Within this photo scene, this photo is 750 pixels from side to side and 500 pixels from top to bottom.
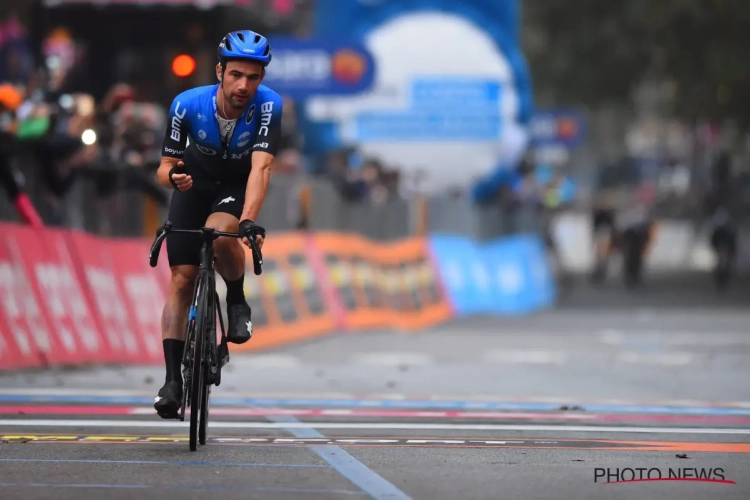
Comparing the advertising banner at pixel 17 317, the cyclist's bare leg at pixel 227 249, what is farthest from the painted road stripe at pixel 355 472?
the advertising banner at pixel 17 317

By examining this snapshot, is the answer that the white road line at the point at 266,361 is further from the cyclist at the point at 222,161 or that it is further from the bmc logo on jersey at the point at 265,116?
the bmc logo on jersey at the point at 265,116

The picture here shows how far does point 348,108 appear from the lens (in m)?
29.0

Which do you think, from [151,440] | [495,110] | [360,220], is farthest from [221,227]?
[495,110]

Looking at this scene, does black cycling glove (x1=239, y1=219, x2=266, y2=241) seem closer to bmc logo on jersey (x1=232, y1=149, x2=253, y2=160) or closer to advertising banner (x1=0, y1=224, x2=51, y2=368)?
bmc logo on jersey (x1=232, y1=149, x2=253, y2=160)

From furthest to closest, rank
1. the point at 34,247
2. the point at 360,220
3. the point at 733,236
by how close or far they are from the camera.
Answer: the point at 733,236 → the point at 360,220 → the point at 34,247

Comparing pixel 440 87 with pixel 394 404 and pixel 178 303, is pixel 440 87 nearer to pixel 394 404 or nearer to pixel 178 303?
pixel 394 404

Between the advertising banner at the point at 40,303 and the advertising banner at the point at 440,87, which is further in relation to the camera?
the advertising banner at the point at 440,87

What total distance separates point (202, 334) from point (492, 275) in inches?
789

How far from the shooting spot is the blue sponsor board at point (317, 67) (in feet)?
67.2

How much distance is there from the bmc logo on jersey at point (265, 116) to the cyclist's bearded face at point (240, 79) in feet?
0.50

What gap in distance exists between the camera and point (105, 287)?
1580 centimetres

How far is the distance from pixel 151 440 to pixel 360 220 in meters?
13.8

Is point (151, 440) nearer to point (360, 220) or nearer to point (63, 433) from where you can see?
point (63, 433)

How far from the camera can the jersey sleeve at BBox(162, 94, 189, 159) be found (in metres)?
9.59
